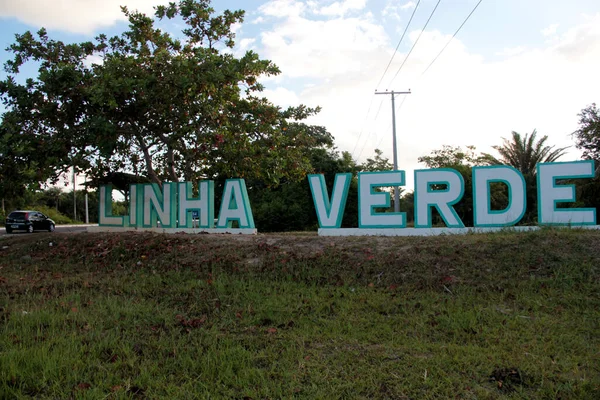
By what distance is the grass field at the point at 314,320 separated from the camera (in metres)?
4.11

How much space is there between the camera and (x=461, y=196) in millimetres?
11656

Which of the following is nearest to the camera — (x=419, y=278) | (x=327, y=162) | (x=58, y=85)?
(x=419, y=278)

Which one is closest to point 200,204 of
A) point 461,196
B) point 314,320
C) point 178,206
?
point 178,206

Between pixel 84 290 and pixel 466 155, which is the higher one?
pixel 466 155

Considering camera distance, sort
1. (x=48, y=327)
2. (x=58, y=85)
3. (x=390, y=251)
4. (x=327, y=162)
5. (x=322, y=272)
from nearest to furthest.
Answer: (x=48, y=327)
(x=322, y=272)
(x=390, y=251)
(x=58, y=85)
(x=327, y=162)

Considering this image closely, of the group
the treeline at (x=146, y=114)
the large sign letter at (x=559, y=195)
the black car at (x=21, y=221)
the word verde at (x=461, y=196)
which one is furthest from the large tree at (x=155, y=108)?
the black car at (x=21, y=221)

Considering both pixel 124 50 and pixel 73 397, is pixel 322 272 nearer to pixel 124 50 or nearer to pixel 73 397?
pixel 73 397

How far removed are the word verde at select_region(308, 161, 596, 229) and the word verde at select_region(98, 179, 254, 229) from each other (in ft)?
8.32

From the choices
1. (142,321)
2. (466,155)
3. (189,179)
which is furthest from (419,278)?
(466,155)

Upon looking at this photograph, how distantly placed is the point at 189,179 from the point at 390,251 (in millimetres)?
10015

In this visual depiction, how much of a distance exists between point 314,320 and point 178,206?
10.9 m

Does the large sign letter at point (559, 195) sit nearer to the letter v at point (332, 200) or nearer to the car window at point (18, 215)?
the letter v at point (332, 200)

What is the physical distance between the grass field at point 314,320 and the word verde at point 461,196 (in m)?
1.89

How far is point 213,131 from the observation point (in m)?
14.9
